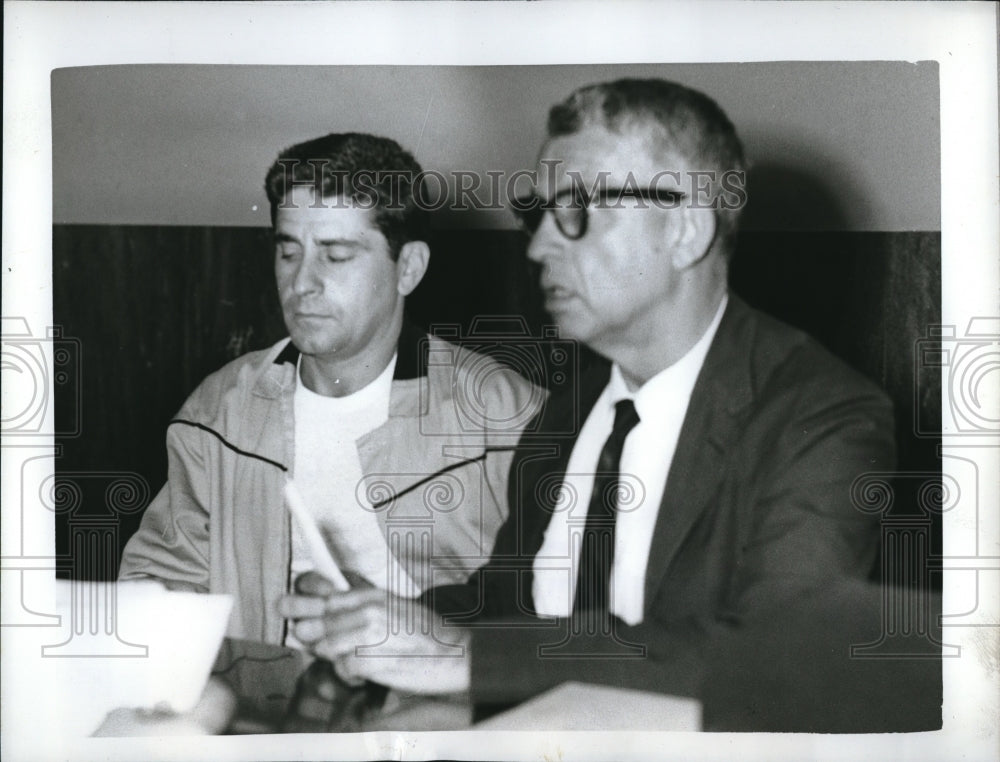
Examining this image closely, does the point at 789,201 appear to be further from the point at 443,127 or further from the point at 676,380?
the point at 443,127

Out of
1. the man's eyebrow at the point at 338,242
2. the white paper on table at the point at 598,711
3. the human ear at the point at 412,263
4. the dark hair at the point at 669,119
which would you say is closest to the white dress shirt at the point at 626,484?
the white paper on table at the point at 598,711

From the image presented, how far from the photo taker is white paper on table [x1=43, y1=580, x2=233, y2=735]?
67.0 inches

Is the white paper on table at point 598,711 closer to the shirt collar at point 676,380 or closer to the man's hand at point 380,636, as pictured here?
the man's hand at point 380,636

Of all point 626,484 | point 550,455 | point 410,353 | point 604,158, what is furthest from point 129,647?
point 604,158

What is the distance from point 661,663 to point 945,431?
26.2 inches

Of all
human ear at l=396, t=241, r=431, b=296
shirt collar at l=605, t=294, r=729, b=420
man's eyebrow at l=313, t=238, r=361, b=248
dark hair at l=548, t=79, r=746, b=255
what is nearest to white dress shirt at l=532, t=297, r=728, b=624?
shirt collar at l=605, t=294, r=729, b=420

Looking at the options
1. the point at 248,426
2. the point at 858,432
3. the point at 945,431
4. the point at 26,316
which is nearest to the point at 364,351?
the point at 248,426

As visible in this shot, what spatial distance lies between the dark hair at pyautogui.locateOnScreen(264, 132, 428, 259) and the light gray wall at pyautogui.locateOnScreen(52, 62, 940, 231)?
0.08 ft

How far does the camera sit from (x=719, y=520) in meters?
1.65

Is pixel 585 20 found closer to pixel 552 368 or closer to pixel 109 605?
pixel 552 368

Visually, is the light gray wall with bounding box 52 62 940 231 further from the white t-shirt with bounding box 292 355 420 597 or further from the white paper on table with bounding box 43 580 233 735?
the white paper on table with bounding box 43 580 233 735

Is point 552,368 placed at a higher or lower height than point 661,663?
higher

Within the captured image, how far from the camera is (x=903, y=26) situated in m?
1.71

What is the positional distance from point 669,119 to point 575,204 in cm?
23
